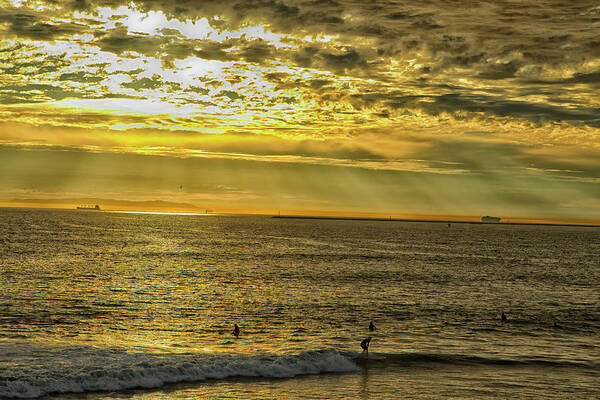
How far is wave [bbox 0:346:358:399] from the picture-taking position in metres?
29.2

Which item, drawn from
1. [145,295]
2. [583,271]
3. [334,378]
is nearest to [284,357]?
[334,378]

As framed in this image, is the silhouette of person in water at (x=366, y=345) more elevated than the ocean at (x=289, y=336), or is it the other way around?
the silhouette of person in water at (x=366, y=345)

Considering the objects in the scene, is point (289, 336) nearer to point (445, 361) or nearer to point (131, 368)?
point (445, 361)

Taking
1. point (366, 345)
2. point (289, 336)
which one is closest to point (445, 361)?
point (366, 345)

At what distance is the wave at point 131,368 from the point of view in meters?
29.2

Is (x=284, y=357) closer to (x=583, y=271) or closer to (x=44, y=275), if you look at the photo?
(x=44, y=275)

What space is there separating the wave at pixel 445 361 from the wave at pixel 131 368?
5.90 feet

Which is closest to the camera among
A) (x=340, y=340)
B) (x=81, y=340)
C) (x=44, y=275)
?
(x=81, y=340)

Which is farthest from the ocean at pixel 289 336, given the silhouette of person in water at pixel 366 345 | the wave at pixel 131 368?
the silhouette of person in water at pixel 366 345

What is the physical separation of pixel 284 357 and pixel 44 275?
5274cm

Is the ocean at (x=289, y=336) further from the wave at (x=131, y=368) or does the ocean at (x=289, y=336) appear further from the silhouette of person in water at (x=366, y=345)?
the silhouette of person in water at (x=366, y=345)

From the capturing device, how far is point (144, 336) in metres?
41.2

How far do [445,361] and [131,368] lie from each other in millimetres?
20109

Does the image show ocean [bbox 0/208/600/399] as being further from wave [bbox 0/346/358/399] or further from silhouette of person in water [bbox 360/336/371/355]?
silhouette of person in water [bbox 360/336/371/355]
